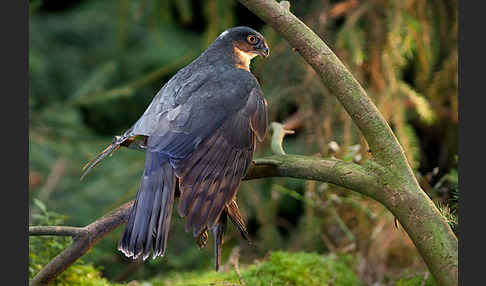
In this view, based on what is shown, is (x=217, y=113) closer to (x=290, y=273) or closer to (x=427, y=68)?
(x=290, y=273)

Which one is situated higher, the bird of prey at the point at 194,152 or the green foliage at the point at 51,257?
the bird of prey at the point at 194,152

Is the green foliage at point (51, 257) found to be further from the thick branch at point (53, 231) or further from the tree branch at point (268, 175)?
the thick branch at point (53, 231)

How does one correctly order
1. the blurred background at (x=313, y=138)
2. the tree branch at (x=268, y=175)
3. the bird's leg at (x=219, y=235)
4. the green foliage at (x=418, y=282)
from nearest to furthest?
the tree branch at (x=268, y=175), the bird's leg at (x=219, y=235), the green foliage at (x=418, y=282), the blurred background at (x=313, y=138)

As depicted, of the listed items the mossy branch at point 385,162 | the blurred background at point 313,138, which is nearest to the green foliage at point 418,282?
the blurred background at point 313,138

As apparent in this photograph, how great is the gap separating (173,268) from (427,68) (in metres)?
2.01

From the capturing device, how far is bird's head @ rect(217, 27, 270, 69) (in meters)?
2.17

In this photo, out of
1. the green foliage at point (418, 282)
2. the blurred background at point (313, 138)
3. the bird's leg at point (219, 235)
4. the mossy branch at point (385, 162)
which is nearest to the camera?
the mossy branch at point (385, 162)

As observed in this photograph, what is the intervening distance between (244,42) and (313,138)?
103 centimetres

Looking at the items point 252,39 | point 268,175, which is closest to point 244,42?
point 252,39

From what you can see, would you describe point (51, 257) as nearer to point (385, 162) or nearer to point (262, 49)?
point (262, 49)

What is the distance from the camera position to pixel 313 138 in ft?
10.0

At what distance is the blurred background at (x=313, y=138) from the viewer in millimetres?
2688

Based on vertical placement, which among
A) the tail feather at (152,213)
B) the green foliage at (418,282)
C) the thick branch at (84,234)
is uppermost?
the tail feather at (152,213)

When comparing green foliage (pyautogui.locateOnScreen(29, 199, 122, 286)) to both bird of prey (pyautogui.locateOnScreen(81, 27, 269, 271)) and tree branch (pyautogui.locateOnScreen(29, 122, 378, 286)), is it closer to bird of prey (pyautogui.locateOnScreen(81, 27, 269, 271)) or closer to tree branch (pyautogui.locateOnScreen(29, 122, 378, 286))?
tree branch (pyautogui.locateOnScreen(29, 122, 378, 286))
